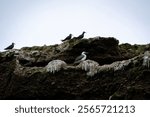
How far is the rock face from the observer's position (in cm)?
2906

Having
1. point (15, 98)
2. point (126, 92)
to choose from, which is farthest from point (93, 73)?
point (15, 98)

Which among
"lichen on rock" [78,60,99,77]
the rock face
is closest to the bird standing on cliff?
the rock face

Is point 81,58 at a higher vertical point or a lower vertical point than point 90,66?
higher

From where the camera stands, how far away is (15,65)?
3341cm

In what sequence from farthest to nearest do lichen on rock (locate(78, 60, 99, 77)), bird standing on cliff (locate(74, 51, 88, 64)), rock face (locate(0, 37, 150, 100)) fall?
bird standing on cliff (locate(74, 51, 88, 64))
lichen on rock (locate(78, 60, 99, 77))
rock face (locate(0, 37, 150, 100))

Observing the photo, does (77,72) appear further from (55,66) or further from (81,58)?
(81,58)

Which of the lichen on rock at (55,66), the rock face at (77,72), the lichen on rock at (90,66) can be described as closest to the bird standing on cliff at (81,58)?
the rock face at (77,72)

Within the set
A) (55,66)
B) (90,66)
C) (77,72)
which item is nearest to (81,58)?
(77,72)

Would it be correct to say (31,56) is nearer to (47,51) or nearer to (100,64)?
(47,51)

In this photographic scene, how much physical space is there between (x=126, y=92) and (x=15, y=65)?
25.2 ft

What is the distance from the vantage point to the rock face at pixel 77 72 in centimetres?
2906

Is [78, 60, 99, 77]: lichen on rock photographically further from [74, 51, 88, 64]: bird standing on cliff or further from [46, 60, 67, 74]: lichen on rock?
[46, 60, 67, 74]: lichen on rock

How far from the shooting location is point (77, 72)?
31.3 meters

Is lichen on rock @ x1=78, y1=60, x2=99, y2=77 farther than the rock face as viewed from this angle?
Yes
